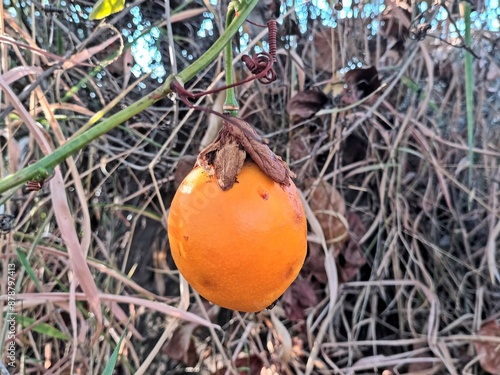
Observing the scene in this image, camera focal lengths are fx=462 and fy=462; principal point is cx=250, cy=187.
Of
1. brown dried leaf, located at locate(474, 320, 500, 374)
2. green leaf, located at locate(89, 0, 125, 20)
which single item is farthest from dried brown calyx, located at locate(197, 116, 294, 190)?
brown dried leaf, located at locate(474, 320, 500, 374)

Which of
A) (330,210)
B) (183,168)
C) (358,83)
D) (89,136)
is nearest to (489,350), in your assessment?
(330,210)

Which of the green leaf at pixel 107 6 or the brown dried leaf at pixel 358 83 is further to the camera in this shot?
the brown dried leaf at pixel 358 83

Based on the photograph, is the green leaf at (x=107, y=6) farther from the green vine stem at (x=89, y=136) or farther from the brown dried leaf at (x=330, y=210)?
the brown dried leaf at (x=330, y=210)

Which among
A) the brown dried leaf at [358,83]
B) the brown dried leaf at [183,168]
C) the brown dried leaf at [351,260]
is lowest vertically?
the brown dried leaf at [351,260]

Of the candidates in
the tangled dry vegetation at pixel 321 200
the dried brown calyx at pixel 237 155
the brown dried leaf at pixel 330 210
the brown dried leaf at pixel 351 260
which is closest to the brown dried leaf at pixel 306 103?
the tangled dry vegetation at pixel 321 200

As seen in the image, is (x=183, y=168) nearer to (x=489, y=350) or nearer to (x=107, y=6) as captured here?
(x=107, y=6)
